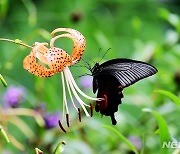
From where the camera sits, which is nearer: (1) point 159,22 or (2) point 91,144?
(2) point 91,144

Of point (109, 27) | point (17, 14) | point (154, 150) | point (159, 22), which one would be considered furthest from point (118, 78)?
point (159, 22)

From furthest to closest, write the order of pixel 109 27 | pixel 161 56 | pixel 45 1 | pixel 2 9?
1. pixel 45 1
2. pixel 109 27
3. pixel 161 56
4. pixel 2 9

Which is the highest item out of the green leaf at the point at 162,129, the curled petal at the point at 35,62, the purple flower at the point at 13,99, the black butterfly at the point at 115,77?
the curled petal at the point at 35,62

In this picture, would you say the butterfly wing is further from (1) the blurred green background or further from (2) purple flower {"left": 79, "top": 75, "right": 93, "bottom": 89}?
(2) purple flower {"left": 79, "top": 75, "right": 93, "bottom": 89}

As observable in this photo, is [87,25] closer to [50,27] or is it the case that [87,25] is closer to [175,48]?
[50,27]

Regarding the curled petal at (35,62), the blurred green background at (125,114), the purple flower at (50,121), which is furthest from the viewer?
the purple flower at (50,121)

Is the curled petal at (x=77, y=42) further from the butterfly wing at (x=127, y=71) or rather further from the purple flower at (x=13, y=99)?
the purple flower at (x=13, y=99)

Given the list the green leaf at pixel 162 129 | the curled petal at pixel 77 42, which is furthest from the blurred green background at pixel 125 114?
the curled petal at pixel 77 42

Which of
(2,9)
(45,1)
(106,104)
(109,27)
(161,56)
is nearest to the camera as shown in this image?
(106,104)

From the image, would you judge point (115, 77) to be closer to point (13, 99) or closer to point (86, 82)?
point (13, 99)
